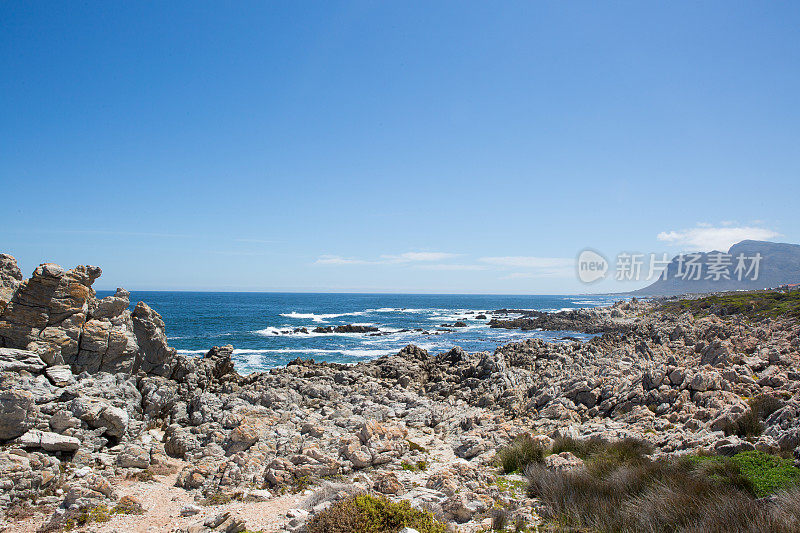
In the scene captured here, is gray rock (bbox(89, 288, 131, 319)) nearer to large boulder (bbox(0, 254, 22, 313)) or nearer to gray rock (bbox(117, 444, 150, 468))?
large boulder (bbox(0, 254, 22, 313))

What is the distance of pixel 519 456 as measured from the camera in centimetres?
1123

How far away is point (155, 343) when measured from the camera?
18781 millimetres

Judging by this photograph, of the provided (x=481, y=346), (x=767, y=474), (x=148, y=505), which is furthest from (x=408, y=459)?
(x=481, y=346)

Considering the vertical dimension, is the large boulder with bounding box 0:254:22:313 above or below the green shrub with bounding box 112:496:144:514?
above

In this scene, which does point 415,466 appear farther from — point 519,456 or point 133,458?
point 133,458

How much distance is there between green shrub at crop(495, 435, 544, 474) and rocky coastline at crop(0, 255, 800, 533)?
16.8 inches

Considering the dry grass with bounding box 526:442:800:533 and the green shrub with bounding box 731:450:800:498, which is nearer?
the dry grass with bounding box 526:442:800:533

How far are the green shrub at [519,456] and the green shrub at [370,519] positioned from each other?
14.4 feet

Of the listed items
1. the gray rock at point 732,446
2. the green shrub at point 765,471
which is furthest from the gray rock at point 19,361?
the gray rock at point 732,446

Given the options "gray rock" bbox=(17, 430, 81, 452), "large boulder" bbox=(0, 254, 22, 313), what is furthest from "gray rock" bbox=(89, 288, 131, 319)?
"gray rock" bbox=(17, 430, 81, 452)

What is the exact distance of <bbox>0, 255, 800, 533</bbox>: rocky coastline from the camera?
28.9ft

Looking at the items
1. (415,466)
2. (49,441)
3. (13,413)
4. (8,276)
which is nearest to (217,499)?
(49,441)

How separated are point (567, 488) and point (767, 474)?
11.7ft

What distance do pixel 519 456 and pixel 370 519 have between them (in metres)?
5.78
